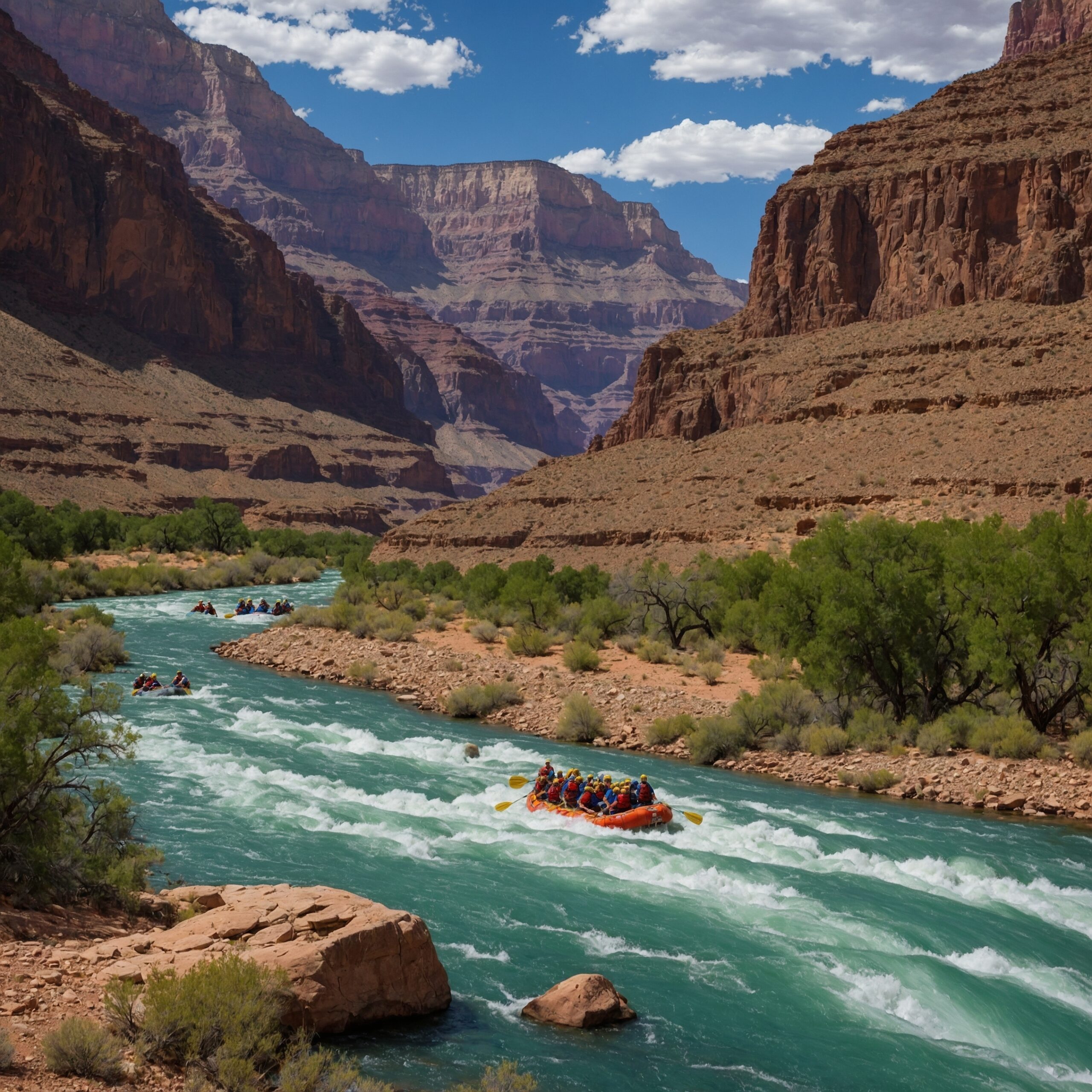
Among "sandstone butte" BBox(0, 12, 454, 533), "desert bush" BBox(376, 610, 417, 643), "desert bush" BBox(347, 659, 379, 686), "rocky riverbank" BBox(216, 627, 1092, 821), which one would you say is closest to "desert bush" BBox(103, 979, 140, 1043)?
"rocky riverbank" BBox(216, 627, 1092, 821)

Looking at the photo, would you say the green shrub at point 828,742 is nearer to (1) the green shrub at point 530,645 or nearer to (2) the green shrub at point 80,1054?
(1) the green shrub at point 530,645

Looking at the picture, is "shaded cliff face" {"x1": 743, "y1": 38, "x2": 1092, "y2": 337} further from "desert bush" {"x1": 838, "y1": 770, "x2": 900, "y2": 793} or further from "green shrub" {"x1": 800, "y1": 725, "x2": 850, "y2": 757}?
"desert bush" {"x1": 838, "y1": 770, "x2": 900, "y2": 793}

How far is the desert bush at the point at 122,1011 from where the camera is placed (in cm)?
1012

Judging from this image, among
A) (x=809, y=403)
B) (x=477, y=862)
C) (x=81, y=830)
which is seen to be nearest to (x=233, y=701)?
(x=477, y=862)

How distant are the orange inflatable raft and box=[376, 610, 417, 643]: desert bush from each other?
24882 millimetres

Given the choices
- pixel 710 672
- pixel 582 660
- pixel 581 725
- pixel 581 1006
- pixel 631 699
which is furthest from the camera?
pixel 582 660

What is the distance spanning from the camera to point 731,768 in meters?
27.8

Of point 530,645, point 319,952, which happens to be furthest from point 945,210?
point 319,952

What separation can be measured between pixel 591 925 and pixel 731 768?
1235cm

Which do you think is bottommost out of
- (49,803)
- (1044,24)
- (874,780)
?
(874,780)

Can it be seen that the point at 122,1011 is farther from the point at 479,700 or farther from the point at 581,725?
the point at 479,700

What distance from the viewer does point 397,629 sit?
1825 inches

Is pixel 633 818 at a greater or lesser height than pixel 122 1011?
lesser

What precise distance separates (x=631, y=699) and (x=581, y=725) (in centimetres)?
299
